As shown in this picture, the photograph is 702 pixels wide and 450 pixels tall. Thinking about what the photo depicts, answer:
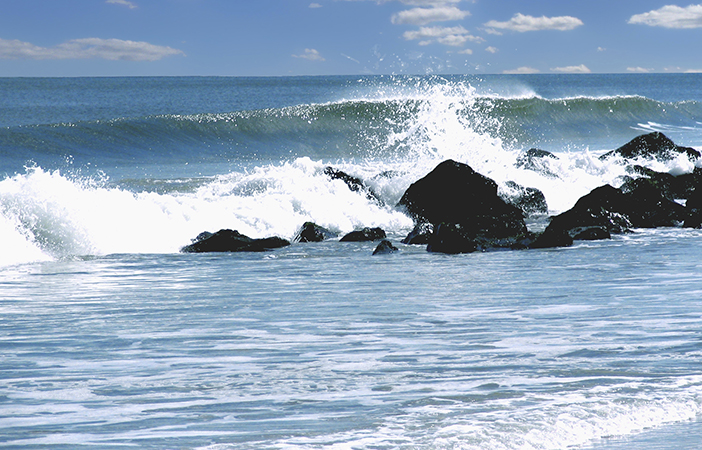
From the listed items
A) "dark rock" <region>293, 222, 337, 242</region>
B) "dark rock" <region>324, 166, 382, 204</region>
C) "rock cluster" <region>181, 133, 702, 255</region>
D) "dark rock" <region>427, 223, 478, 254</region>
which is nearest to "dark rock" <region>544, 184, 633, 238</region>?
"rock cluster" <region>181, 133, 702, 255</region>

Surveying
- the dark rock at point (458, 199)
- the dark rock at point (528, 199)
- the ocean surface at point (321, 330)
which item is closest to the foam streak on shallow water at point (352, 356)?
the ocean surface at point (321, 330)

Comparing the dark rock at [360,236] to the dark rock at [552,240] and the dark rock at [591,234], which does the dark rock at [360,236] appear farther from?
the dark rock at [591,234]

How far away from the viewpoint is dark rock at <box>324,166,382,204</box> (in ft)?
46.1

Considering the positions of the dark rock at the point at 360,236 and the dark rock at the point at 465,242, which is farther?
the dark rock at the point at 360,236

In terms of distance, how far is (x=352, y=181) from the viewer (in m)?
14.5

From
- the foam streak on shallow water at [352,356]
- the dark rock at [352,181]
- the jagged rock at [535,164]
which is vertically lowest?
the foam streak on shallow water at [352,356]

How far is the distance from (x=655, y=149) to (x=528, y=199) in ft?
18.9

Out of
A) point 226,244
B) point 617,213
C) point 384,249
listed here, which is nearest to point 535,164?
point 617,213

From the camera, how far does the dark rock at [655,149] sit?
1766 centimetres

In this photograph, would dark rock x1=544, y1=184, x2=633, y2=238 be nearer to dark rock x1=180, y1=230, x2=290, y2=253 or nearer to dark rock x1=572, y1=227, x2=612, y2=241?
dark rock x1=572, y1=227, x2=612, y2=241

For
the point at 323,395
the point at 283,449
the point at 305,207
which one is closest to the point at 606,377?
the point at 323,395

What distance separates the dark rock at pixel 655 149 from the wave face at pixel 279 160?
0.67m

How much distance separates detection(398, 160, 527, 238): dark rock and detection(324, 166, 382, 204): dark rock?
1.43m

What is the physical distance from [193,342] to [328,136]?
25451 millimetres
